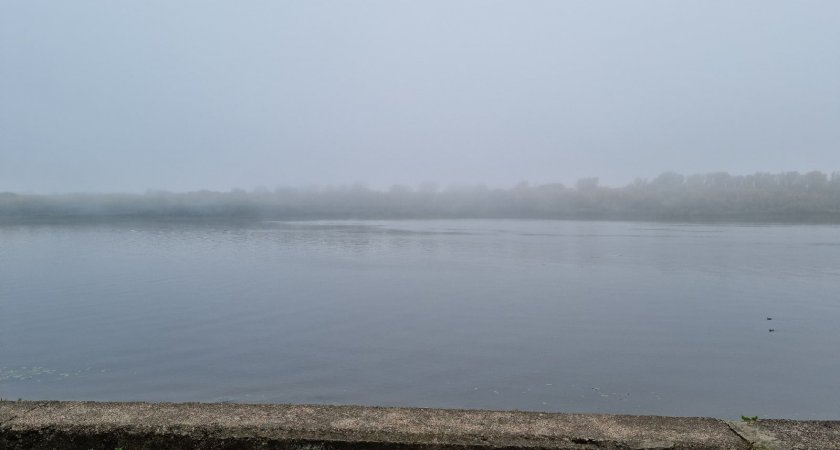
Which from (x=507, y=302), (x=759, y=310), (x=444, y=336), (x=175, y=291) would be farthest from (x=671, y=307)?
(x=175, y=291)

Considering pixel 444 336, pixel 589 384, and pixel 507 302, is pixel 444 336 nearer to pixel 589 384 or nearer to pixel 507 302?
pixel 589 384

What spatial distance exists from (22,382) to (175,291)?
9.98m

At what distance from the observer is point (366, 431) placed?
3.68m

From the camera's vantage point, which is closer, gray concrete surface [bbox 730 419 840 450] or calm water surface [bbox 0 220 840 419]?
gray concrete surface [bbox 730 419 840 450]

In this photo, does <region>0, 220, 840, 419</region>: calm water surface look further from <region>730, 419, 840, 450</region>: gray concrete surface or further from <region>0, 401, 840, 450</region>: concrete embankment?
<region>0, 401, 840, 450</region>: concrete embankment

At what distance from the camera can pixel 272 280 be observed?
71.0 ft

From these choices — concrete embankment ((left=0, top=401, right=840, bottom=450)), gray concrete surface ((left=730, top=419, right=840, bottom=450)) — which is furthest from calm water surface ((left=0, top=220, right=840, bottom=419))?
concrete embankment ((left=0, top=401, right=840, bottom=450))

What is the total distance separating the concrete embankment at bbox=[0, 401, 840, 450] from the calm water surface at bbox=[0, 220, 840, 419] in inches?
158

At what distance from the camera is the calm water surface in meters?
8.54

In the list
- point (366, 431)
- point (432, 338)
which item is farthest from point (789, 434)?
point (432, 338)

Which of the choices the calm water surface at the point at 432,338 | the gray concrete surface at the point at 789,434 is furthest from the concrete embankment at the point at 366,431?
the calm water surface at the point at 432,338

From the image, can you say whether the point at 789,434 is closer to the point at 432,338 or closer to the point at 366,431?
the point at 366,431

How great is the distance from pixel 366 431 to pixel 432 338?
28.2 feet

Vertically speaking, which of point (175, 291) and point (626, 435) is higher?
point (626, 435)
